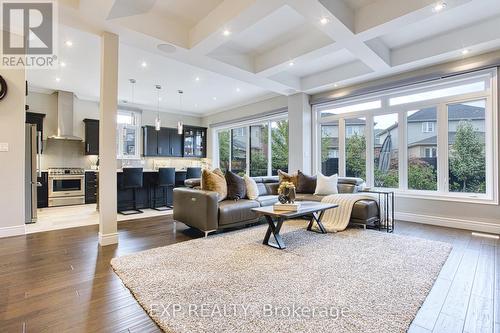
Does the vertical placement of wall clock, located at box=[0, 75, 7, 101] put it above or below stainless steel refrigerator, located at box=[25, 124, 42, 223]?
above

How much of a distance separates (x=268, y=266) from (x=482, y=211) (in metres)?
3.72

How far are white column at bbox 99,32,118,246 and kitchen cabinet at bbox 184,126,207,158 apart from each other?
534cm

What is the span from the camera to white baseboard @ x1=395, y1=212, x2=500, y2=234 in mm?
3868

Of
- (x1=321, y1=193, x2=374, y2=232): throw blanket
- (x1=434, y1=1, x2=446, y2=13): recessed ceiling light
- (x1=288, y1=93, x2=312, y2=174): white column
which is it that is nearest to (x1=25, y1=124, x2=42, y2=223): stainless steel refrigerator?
(x1=321, y1=193, x2=374, y2=232): throw blanket

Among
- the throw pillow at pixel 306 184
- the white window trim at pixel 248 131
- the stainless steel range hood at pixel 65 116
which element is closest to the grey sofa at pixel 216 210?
the throw pillow at pixel 306 184

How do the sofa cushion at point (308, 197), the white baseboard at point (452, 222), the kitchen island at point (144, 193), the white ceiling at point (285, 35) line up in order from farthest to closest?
the kitchen island at point (144, 193) < the sofa cushion at point (308, 197) < the white baseboard at point (452, 222) < the white ceiling at point (285, 35)

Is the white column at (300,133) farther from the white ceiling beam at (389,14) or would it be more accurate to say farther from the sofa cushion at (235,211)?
the white ceiling beam at (389,14)

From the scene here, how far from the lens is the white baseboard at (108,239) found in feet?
10.7

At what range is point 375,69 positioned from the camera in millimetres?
4543

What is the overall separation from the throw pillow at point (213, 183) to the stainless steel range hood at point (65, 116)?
480 centimetres

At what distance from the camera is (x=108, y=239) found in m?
3.29

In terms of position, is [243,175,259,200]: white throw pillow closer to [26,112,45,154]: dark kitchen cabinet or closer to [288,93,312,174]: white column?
[288,93,312,174]: white column

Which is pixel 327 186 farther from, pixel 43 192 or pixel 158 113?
pixel 43 192

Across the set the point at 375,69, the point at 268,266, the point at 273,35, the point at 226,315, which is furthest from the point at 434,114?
the point at 226,315
